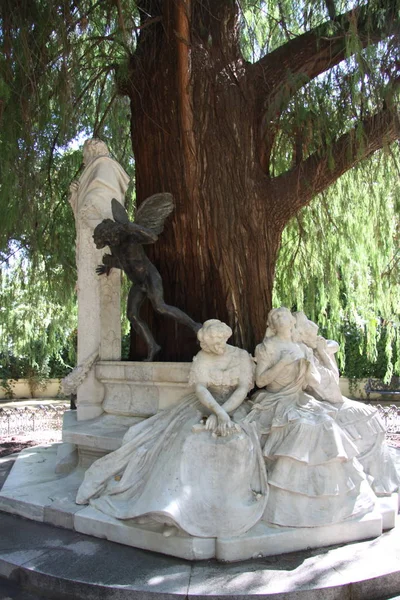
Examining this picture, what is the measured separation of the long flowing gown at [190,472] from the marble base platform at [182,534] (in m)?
0.07

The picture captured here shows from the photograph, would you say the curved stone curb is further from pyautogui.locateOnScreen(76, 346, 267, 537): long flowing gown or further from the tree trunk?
the tree trunk

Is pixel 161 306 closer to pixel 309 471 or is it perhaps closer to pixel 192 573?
pixel 309 471

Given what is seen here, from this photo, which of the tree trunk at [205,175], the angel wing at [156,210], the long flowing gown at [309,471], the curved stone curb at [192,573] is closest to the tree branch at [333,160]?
the tree trunk at [205,175]

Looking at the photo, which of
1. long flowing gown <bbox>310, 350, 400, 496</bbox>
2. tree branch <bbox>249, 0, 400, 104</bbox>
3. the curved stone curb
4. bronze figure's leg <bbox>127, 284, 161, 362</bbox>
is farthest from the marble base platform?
tree branch <bbox>249, 0, 400, 104</bbox>

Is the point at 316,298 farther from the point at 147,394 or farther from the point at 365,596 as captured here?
the point at 365,596

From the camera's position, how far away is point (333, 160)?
16.8ft

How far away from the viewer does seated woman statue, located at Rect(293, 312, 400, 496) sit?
4.05 m

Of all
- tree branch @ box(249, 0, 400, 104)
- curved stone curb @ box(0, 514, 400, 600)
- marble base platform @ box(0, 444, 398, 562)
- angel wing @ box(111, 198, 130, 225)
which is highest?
tree branch @ box(249, 0, 400, 104)

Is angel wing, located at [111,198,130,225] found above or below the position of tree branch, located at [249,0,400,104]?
below

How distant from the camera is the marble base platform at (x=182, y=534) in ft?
10.6

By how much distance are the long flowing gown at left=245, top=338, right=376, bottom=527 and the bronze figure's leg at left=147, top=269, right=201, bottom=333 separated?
1104 millimetres

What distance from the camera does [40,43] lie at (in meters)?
4.83

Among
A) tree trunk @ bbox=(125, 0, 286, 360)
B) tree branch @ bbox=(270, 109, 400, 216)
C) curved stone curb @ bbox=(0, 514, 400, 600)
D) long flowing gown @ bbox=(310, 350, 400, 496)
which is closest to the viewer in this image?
curved stone curb @ bbox=(0, 514, 400, 600)

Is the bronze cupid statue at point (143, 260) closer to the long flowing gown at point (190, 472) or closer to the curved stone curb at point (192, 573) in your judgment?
the long flowing gown at point (190, 472)
